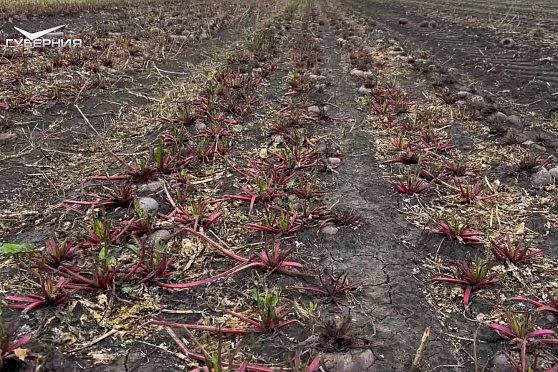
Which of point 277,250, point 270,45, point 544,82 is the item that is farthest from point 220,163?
point 270,45

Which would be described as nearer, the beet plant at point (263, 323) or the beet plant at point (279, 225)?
the beet plant at point (263, 323)

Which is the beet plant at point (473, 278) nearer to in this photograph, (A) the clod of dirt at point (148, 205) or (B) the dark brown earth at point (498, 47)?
(A) the clod of dirt at point (148, 205)

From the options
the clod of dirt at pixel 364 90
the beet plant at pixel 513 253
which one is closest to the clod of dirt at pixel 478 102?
the clod of dirt at pixel 364 90

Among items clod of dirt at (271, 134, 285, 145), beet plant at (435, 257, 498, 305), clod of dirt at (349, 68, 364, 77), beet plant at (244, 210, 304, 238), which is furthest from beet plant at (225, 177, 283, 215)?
clod of dirt at (349, 68, 364, 77)

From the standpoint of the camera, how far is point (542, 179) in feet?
11.3

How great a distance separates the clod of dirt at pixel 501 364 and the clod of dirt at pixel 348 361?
53 cm

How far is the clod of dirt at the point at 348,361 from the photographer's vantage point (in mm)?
1872

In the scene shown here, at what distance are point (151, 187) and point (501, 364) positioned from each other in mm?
2419

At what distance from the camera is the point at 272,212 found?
3037 millimetres

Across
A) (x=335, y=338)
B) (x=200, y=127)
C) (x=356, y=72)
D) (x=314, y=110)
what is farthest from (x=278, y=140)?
(x=356, y=72)

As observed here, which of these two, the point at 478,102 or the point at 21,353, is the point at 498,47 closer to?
the point at 478,102

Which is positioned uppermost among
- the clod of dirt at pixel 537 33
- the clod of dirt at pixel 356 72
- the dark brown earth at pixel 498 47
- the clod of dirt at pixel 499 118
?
the clod of dirt at pixel 537 33

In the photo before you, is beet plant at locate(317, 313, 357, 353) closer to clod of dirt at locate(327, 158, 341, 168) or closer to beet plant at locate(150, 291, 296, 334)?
beet plant at locate(150, 291, 296, 334)

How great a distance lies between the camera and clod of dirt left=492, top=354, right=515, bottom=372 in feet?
6.27
